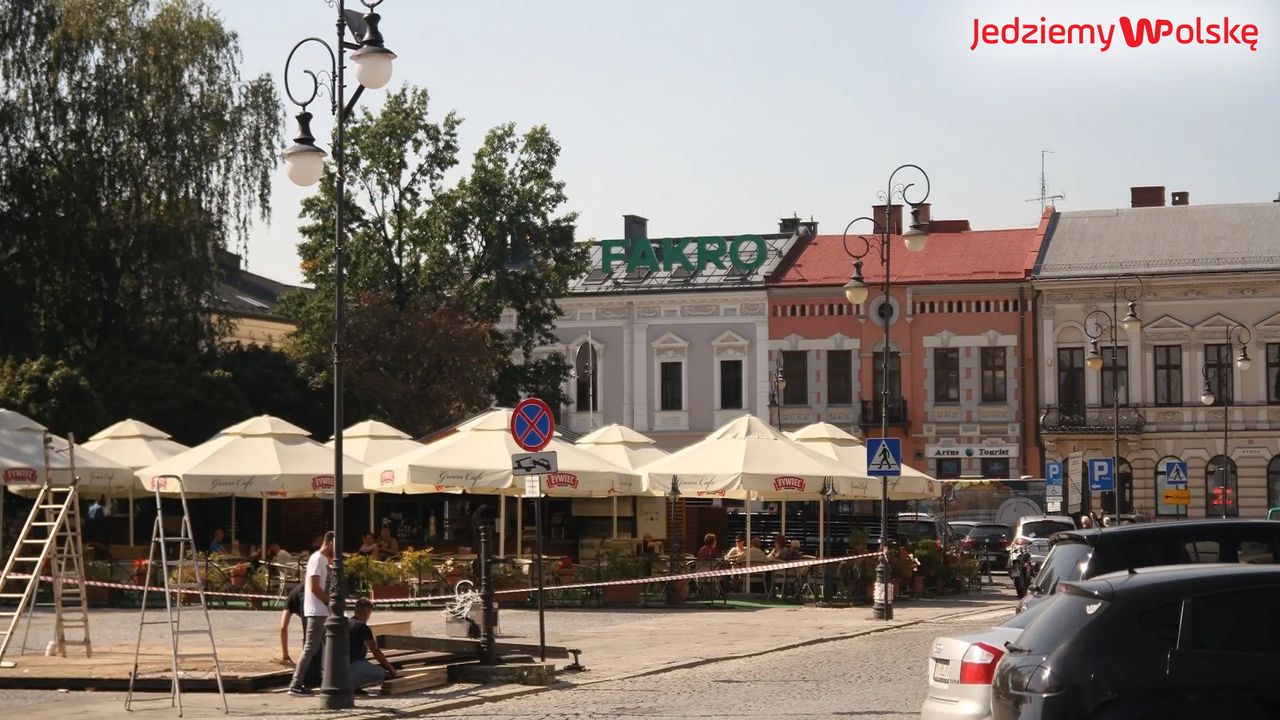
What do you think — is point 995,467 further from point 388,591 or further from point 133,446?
point 388,591

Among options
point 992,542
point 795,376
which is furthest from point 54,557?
point 795,376

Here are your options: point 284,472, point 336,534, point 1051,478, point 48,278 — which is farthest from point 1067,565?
point 48,278

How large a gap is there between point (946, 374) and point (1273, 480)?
36.6 ft

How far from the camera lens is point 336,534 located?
54.9 feet

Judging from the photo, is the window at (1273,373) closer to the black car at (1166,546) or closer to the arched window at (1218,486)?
the arched window at (1218,486)

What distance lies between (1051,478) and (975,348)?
1869cm

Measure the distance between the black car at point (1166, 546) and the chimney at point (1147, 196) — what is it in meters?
55.5

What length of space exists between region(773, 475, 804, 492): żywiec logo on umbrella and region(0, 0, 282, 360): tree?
20417 mm

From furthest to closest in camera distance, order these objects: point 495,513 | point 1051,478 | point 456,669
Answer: point 1051,478 < point 495,513 < point 456,669

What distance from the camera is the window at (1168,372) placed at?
59.9 m

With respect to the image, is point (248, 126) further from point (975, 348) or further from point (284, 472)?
point (975, 348)

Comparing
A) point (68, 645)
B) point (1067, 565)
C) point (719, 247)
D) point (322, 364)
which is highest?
point (719, 247)

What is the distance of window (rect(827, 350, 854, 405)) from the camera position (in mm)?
62375

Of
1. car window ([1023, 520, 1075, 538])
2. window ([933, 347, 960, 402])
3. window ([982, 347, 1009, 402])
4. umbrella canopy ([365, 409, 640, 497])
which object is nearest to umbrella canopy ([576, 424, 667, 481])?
umbrella canopy ([365, 409, 640, 497])
